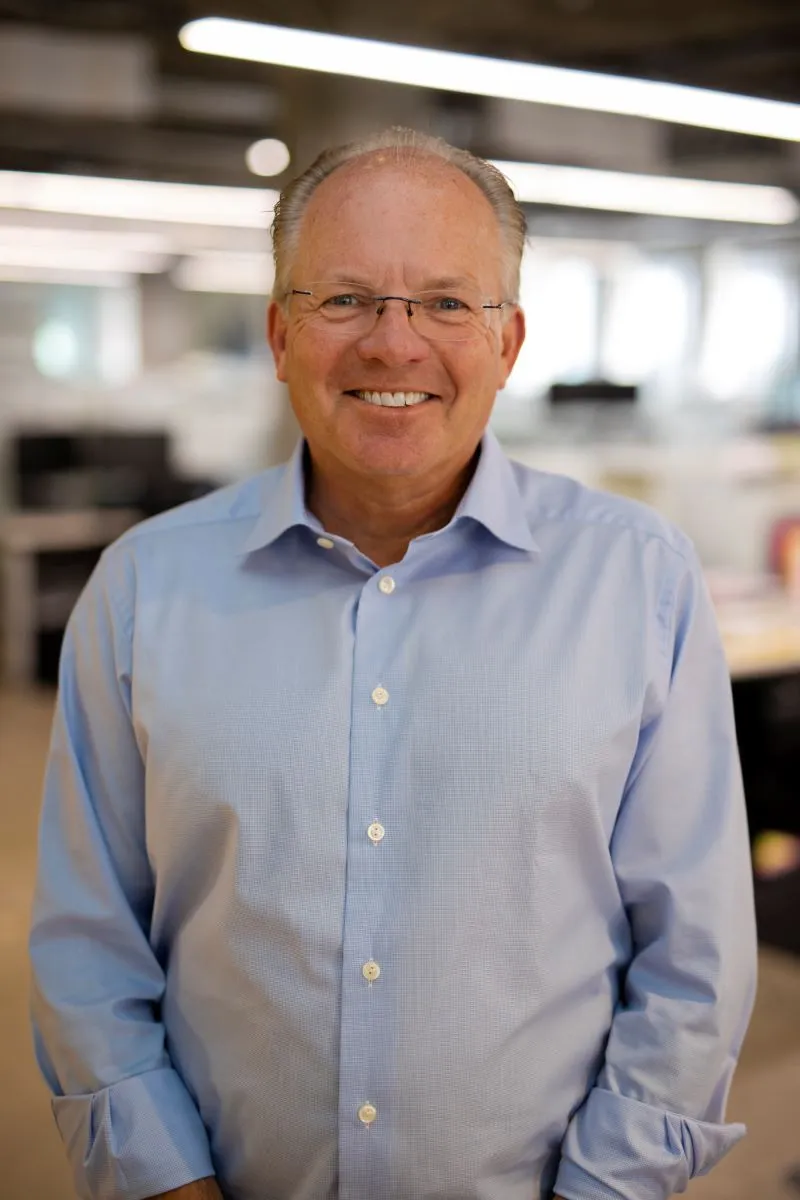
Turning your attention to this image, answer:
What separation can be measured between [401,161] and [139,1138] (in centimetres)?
110

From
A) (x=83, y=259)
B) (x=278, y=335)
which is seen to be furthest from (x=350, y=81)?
(x=278, y=335)

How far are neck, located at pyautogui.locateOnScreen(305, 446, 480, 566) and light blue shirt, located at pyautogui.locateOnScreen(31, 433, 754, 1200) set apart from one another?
45 mm

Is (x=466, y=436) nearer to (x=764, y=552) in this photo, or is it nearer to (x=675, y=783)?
(x=675, y=783)

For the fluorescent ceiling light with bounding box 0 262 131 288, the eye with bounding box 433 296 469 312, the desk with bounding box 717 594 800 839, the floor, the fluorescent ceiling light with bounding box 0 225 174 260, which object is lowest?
the floor

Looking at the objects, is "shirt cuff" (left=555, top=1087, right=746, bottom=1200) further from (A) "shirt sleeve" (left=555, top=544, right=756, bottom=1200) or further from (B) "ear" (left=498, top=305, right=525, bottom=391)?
(B) "ear" (left=498, top=305, right=525, bottom=391)

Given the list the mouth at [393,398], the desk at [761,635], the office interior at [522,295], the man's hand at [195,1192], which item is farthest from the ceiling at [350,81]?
the man's hand at [195,1192]

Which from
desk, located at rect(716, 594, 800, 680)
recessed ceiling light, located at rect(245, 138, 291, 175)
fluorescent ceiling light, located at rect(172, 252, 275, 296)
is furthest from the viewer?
fluorescent ceiling light, located at rect(172, 252, 275, 296)

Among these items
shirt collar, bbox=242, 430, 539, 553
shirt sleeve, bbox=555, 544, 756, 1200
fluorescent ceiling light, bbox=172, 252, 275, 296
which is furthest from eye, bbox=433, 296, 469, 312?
fluorescent ceiling light, bbox=172, 252, 275, 296

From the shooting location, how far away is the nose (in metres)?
1.23

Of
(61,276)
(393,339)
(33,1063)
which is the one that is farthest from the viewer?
(61,276)

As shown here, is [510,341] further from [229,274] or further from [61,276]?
[229,274]

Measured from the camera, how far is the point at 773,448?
3.98 metres

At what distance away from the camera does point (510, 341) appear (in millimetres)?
1392

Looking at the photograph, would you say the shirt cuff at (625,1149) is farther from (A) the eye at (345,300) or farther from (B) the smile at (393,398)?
(A) the eye at (345,300)
